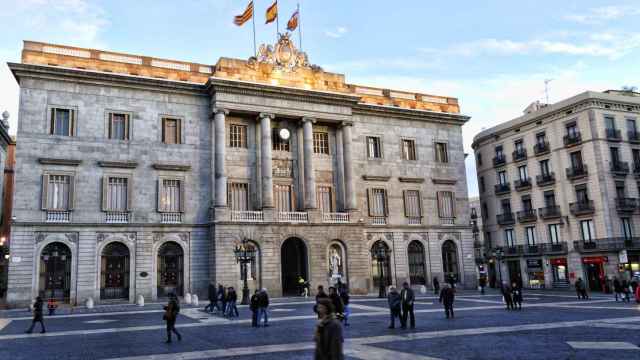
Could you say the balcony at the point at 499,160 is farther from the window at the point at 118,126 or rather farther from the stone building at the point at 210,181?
the window at the point at 118,126

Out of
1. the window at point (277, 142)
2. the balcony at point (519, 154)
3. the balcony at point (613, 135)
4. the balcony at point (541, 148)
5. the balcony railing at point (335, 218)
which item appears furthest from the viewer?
the balcony at point (519, 154)

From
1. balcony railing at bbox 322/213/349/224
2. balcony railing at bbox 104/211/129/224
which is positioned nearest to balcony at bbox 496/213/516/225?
balcony railing at bbox 322/213/349/224

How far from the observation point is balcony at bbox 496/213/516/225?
50719 millimetres

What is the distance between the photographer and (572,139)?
148ft

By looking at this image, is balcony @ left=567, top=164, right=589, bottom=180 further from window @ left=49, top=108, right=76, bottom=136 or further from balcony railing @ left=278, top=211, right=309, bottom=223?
window @ left=49, top=108, right=76, bottom=136

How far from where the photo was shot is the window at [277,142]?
39.2 meters

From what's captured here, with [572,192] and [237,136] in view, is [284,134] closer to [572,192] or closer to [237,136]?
[237,136]

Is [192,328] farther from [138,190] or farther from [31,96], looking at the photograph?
[31,96]

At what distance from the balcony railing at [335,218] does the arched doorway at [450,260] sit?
10347mm

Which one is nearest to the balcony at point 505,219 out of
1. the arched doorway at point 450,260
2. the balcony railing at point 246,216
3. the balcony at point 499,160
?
the balcony at point 499,160

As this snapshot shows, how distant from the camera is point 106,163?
111 feet

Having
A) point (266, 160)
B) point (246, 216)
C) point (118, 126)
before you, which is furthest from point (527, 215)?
point (118, 126)

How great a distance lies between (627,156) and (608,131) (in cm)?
284

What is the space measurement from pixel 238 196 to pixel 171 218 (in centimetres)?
495
